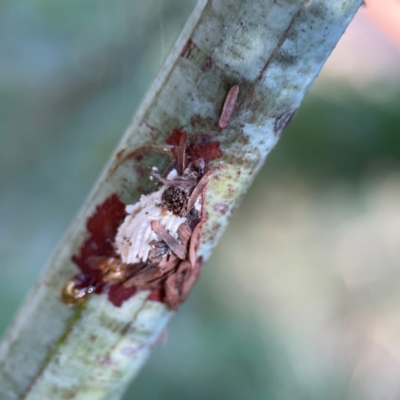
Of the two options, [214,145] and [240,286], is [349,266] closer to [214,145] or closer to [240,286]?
[240,286]

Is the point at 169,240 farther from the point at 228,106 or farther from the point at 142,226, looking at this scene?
the point at 228,106

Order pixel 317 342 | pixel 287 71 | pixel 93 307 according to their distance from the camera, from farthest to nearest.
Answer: pixel 317 342 → pixel 93 307 → pixel 287 71

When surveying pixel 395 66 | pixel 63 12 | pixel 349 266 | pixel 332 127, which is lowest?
pixel 349 266

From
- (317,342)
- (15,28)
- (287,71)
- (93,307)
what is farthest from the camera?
(15,28)

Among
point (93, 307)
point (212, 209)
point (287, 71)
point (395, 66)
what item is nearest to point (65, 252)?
point (93, 307)

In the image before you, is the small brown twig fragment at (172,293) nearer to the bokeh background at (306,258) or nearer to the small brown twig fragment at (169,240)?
the small brown twig fragment at (169,240)

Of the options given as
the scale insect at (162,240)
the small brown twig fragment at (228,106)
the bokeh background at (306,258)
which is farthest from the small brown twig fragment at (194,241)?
the bokeh background at (306,258)

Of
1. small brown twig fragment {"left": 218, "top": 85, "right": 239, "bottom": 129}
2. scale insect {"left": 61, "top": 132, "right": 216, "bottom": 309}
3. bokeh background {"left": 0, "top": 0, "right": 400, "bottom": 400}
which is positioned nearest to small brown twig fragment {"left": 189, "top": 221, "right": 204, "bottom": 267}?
scale insect {"left": 61, "top": 132, "right": 216, "bottom": 309}

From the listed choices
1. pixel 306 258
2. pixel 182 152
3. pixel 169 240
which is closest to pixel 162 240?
pixel 169 240
